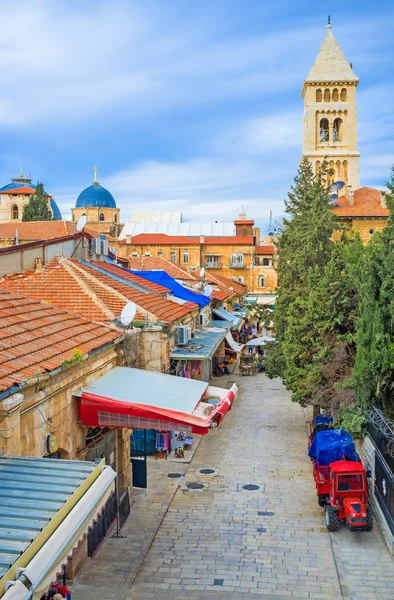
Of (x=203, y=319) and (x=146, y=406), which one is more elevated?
(x=146, y=406)

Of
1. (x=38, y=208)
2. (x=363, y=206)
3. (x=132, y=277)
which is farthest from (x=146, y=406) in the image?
(x=38, y=208)

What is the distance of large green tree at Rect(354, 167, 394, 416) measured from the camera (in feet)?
43.9

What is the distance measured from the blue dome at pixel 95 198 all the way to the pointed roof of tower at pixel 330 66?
103ft

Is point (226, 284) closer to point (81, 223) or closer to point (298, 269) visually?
point (298, 269)

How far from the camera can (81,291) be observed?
15641mm

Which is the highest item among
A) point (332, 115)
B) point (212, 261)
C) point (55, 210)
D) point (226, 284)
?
point (332, 115)

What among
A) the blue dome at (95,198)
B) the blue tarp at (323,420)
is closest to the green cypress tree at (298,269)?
the blue tarp at (323,420)

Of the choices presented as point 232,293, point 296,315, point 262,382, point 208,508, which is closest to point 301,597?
point 208,508

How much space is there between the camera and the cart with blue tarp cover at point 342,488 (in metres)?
13.6

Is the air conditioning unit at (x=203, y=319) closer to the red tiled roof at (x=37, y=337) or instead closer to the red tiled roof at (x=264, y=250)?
the red tiled roof at (x=37, y=337)

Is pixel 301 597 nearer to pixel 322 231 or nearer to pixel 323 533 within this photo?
pixel 323 533

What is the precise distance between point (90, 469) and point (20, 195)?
79225 millimetres

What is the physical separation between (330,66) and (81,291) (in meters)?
72.0

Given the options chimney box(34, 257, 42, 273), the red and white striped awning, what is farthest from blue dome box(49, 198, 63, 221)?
the red and white striped awning
